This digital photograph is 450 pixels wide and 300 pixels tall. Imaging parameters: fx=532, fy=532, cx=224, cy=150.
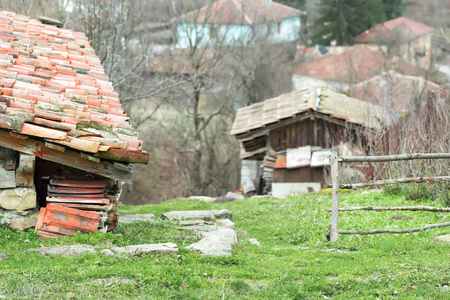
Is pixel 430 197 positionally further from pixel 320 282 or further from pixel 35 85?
pixel 35 85

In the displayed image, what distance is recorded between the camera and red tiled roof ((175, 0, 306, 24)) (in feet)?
101

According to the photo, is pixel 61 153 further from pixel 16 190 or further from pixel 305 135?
pixel 305 135

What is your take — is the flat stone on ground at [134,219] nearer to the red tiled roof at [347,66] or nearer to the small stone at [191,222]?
the small stone at [191,222]

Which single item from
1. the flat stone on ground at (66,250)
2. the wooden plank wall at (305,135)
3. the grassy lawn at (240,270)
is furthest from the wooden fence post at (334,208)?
the wooden plank wall at (305,135)

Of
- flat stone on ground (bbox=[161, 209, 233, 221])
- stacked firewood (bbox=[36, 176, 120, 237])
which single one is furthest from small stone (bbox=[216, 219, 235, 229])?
stacked firewood (bbox=[36, 176, 120, 237])

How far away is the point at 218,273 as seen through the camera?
5.93 m

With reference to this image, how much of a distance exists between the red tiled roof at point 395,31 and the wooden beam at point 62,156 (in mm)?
36709

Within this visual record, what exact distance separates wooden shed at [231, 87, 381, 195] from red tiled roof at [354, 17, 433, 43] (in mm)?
24433

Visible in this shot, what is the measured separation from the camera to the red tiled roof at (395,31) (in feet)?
135

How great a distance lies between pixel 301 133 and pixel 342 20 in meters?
28.2

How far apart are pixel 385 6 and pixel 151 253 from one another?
4650 centimetres

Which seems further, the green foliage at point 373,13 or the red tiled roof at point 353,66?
the green foliage at point 373,13

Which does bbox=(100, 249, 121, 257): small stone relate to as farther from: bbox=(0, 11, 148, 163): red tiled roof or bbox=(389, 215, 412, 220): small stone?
bbox=(389, 215, 412, 220): small stone

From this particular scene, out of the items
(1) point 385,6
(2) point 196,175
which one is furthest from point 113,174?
(1) point 385,6
